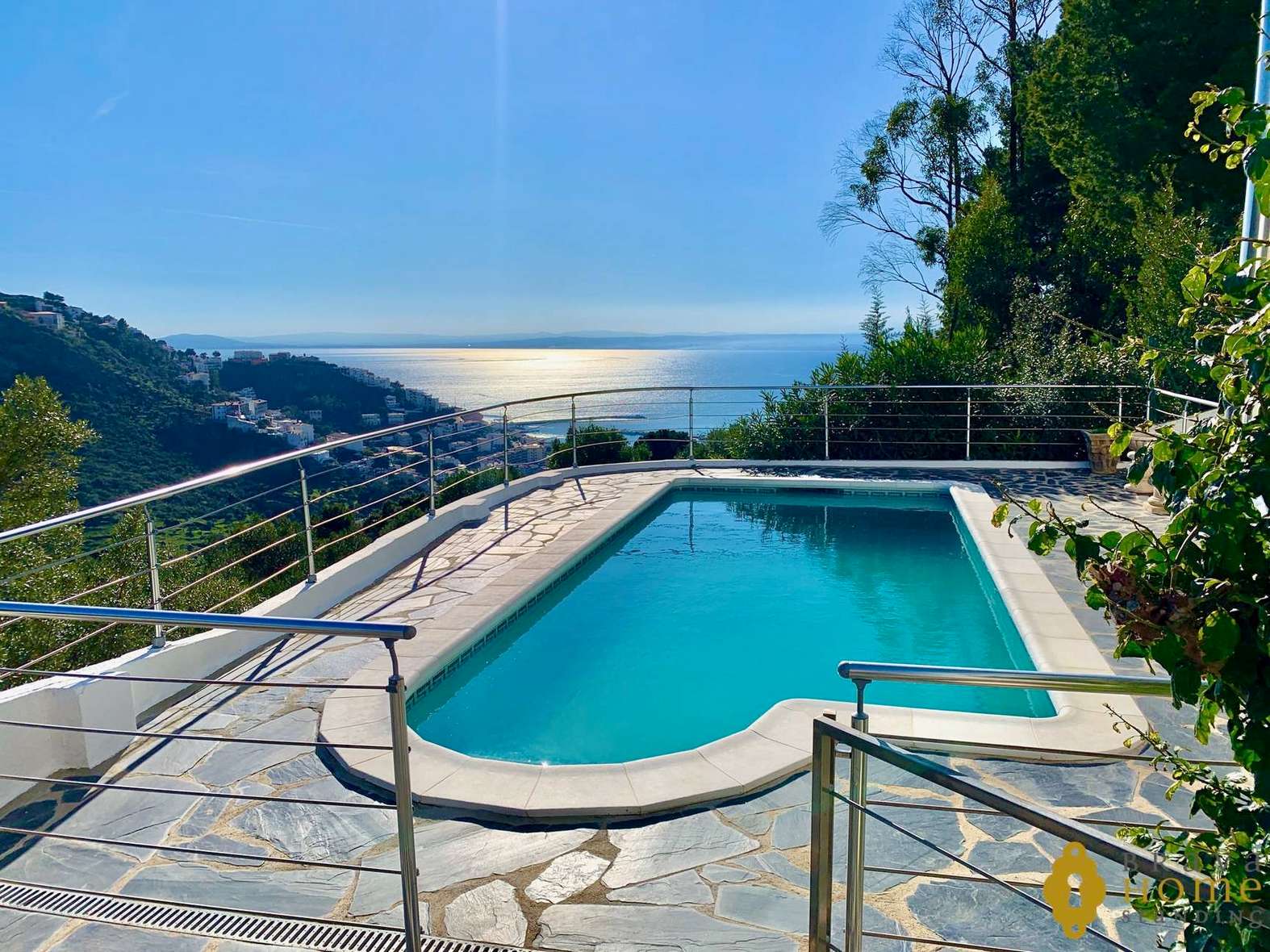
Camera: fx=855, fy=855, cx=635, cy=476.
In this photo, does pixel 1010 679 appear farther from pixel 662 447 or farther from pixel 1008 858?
pixel 662 447

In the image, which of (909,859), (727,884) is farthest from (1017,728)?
(727,884)

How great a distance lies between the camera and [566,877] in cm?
279

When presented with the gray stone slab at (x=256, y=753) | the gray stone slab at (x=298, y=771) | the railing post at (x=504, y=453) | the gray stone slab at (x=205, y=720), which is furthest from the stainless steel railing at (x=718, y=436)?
the gray stone slab at (x=298, y=771)

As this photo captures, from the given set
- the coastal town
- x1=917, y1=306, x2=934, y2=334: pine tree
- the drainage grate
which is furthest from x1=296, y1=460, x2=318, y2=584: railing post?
x1=917, y1=306, x2=934, y2=334: pine tree

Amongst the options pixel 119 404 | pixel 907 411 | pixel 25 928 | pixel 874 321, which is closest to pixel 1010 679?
pixel 25 928

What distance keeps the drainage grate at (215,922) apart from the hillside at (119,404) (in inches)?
608

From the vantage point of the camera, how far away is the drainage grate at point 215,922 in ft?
7.91

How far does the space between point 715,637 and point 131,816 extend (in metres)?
3.68

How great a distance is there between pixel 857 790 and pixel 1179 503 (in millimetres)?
848

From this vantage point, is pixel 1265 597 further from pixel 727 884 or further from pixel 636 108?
pixel 636 108

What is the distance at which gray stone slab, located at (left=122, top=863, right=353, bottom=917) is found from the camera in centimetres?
264

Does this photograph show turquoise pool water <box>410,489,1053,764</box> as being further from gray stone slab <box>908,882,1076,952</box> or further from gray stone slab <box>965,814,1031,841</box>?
gray stone slab <box>908,882,1076,952</box>

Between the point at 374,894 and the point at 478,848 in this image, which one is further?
the point at 478,848

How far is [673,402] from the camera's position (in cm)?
1073
